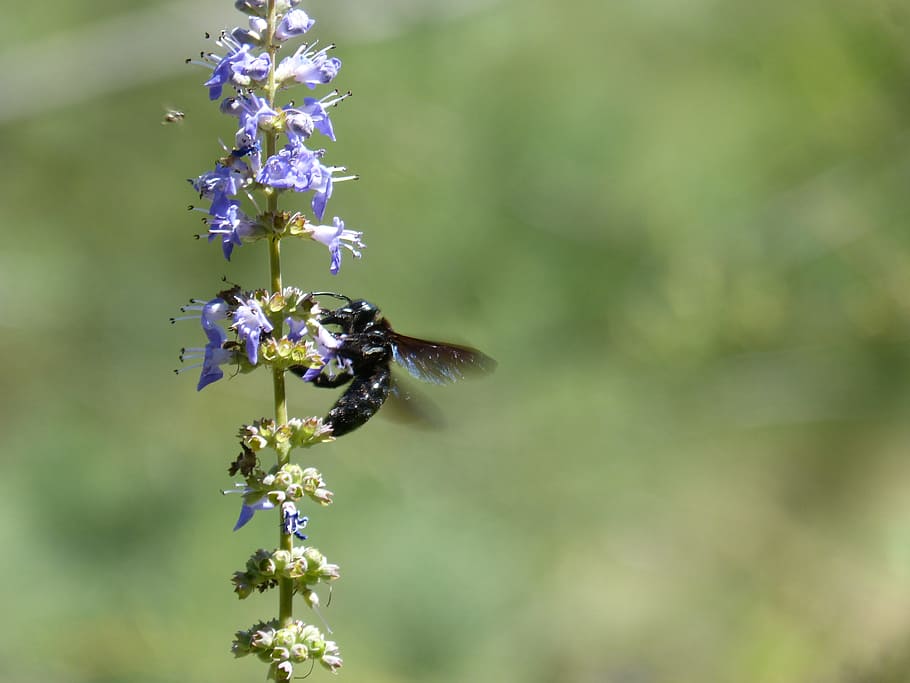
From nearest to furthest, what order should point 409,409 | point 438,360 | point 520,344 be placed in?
point 438,360 → point 409,409 → point 520,344

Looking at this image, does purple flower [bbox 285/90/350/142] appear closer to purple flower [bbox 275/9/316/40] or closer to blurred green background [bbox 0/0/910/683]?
purple flower [bbox 275/9/316/40]

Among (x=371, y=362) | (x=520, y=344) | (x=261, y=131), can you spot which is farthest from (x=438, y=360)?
(x=520, y=344)

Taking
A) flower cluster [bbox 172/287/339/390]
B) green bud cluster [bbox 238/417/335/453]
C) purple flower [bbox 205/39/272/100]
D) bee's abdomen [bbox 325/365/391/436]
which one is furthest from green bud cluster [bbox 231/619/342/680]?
purple flower [bbox 205/39/272/100]

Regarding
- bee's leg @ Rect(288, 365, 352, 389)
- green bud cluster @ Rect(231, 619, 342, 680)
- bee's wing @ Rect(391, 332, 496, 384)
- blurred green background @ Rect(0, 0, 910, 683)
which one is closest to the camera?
green bud cluster @ Rect(231, 619, 342, 680)

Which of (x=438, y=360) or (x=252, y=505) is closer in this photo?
(x=252, y=505)

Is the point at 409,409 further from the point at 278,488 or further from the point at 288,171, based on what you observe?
the point at 288,171

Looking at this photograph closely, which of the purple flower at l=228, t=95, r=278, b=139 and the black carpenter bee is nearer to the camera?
the purple flower at l=228, t=95, r=278, b=139

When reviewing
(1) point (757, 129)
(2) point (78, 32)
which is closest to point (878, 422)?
(1) point (757, 129)
